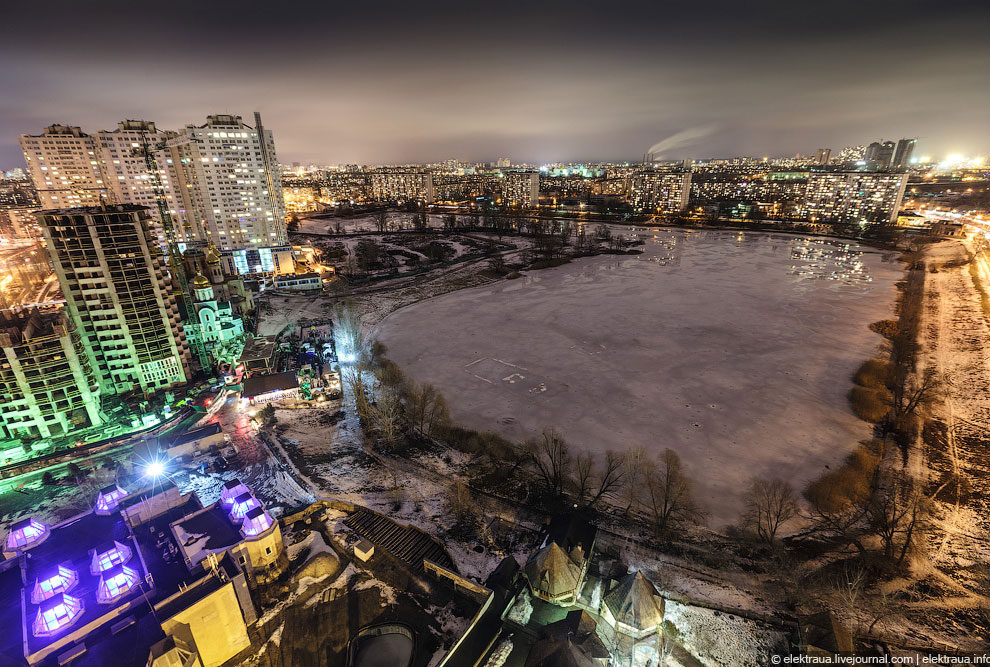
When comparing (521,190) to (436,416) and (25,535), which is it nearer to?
(436,416)

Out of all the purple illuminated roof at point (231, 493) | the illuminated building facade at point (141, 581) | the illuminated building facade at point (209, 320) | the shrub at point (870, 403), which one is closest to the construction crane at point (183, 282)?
the illuminated building facade at point (209, 320)

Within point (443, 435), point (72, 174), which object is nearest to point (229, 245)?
point (72, 174)

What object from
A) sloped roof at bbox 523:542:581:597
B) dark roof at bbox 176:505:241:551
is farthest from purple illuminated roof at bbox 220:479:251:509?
sloped roof at bbox 523:542:581:597

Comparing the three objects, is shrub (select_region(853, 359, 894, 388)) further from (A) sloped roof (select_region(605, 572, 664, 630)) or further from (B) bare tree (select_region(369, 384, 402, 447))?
(B) bare tree (select_region(369, 384, 402, 447))

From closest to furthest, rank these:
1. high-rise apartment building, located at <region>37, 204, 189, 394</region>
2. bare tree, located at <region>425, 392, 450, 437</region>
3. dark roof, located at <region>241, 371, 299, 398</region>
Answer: bare tree, located at <region>425, 392, 450, 437</region>
high-rise apartment building, located at <region>37, 204, 189, 394</region>
dark roof, located at <region>241, 371, 299, 398</region>

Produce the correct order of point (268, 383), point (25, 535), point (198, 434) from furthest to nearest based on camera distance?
1. point (268, 383)
2. point (198, 434)
3. point (25, 535)

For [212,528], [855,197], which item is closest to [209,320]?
[212,528]

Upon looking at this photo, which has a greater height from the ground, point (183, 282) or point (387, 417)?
point (183, 282)
